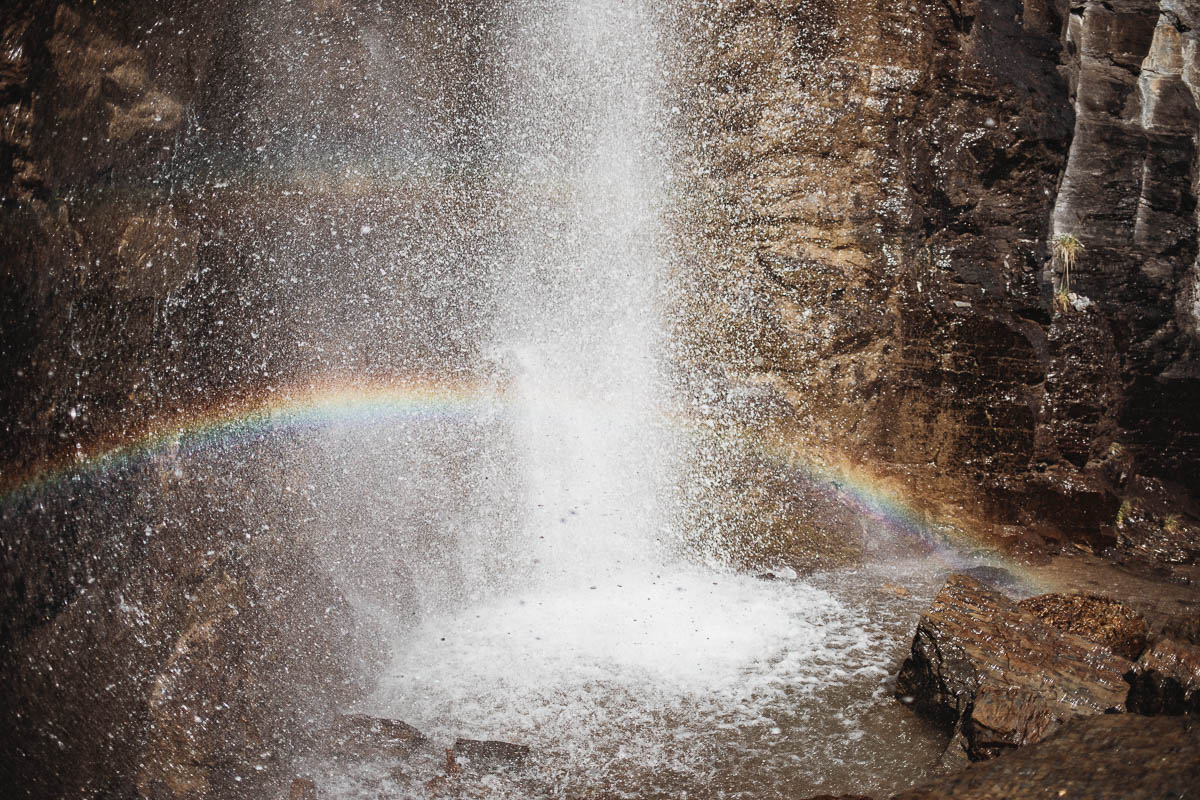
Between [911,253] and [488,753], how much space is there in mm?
4598

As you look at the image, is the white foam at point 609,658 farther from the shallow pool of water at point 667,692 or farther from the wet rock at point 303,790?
the wet rock at point 303,790

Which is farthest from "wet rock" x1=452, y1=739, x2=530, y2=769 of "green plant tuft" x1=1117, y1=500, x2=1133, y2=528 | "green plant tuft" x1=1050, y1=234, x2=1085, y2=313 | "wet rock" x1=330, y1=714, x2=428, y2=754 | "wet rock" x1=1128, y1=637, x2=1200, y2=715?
"green plant tuft" x1=1050, y1=234, x2=1085, y2=313

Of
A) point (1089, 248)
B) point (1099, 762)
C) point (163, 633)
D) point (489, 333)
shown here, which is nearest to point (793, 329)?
point (489, 333)

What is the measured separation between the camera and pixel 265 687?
3.78 metres

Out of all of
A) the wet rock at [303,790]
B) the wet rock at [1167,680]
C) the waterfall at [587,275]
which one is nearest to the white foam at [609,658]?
the wet rock at [303,790]

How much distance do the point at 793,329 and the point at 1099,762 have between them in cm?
389

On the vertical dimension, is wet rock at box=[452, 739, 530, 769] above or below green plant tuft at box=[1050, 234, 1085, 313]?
below

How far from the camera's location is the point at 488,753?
316 centimetres

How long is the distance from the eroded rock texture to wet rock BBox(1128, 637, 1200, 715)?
9.89 ft

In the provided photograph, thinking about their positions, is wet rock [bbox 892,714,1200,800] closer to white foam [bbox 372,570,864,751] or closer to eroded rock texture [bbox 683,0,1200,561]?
white foam [bbox 372,570,864,751]

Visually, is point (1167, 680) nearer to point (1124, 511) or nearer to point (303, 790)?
point (303, 790)

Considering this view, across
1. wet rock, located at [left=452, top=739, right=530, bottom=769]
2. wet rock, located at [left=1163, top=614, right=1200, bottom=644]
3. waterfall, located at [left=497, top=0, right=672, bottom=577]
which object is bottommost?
wet rock, located at [left=1163, top=614, right=1200, bottom=644]

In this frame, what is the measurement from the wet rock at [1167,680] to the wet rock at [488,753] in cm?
230

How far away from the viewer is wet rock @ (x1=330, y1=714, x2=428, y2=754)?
10.7ft
